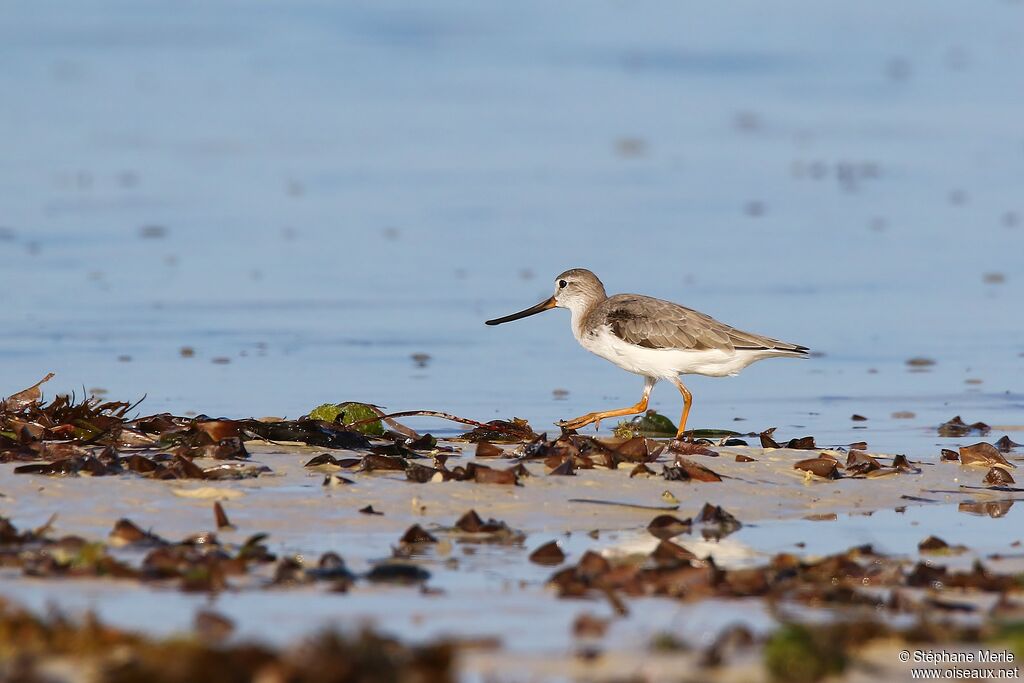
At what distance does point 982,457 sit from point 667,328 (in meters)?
2.02

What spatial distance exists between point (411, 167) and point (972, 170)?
687 cm

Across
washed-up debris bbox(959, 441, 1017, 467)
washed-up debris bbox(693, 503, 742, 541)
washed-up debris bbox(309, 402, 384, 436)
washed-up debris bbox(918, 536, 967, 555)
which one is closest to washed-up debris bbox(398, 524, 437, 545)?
washed-up debris bbox(693, 503, 742, 541)

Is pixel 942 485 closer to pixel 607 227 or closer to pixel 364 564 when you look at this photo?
pixel 364 564

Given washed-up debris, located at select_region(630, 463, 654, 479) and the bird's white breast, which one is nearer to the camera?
washed-up debris, located at select_region(630, 463, 654, 479)

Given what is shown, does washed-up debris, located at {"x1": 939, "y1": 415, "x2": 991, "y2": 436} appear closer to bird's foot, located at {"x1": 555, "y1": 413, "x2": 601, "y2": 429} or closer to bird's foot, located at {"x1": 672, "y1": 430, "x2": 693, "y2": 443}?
bird's foot, located at {"x1": 672, "y1": 430, "x2": 693, "y2": 443}

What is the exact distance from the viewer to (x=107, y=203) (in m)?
17.1

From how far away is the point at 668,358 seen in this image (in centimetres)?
917

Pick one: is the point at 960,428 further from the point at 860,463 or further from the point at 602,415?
the point at 602,415

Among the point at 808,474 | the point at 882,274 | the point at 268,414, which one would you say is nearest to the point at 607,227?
the point at 882,274

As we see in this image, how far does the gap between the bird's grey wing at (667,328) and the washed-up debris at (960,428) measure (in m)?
1.38

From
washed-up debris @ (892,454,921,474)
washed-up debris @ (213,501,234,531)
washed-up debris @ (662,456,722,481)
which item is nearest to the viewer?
washed-up debris @ (213,501,234,531)

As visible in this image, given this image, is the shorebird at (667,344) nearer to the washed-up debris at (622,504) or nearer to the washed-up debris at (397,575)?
the washed-up debris at (622,504)

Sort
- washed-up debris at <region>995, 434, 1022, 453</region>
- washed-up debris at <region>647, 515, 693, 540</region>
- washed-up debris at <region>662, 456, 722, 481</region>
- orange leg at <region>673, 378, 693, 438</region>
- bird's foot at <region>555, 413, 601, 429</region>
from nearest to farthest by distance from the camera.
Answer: washed-up debris at <region>647, 515, 693, 540</region> → washed-up debris at <region>662, 456, 722, 481</region> → washed-up debris at <region>995, 434, 1022, 453</region> → bird's foot at <region>555, 413, 601, 429</region> → orange leg at <region>673, 378, 693, 438</region>

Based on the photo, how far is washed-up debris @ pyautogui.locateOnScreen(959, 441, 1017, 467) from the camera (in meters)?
8.02
